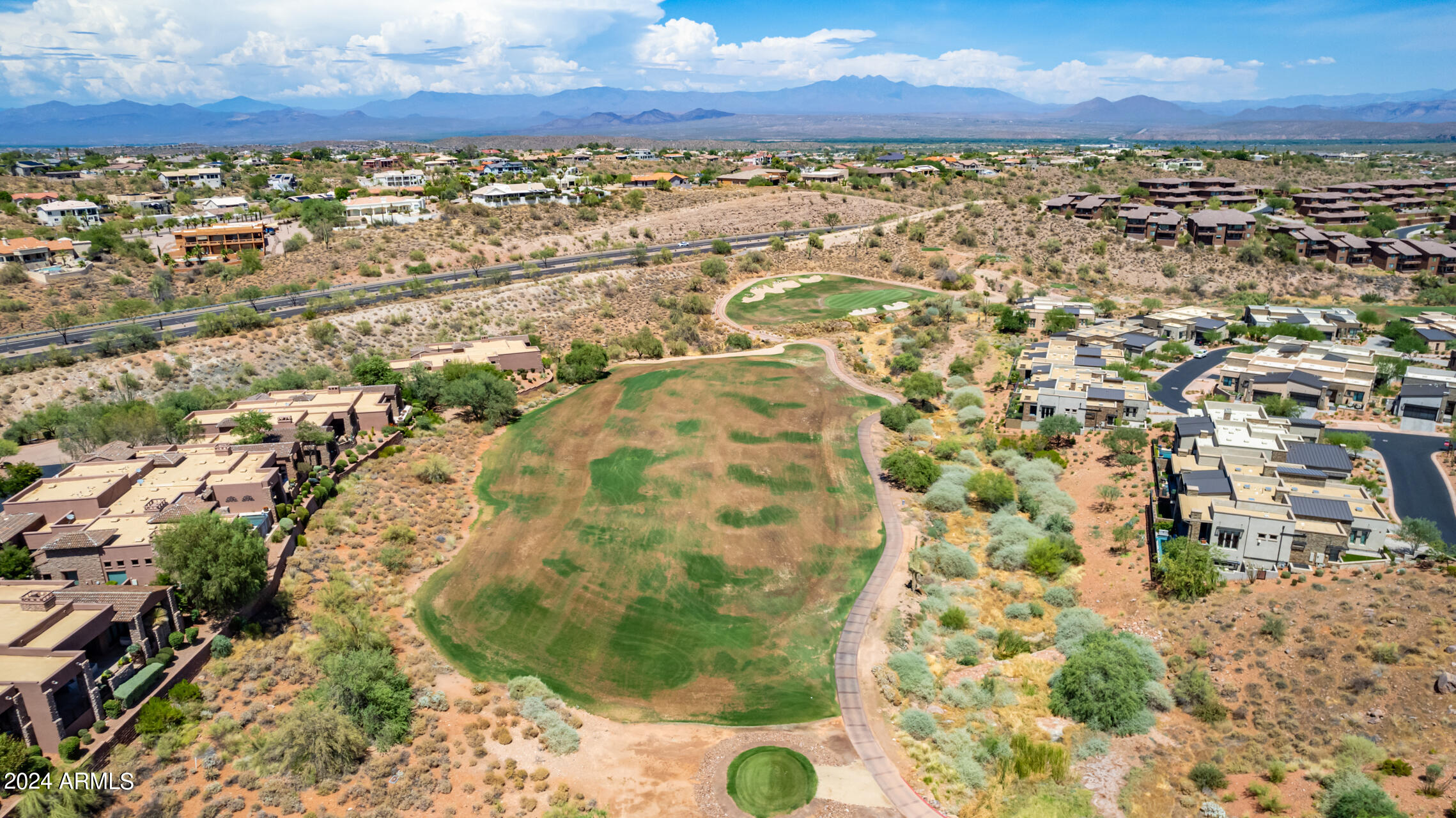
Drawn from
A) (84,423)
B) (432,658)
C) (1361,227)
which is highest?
(1361,227)

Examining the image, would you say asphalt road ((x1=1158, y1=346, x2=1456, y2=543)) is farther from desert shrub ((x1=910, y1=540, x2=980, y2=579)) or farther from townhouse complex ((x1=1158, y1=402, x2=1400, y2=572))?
desert shrub ((x1=910, y1=540, x2=980, y2=579))

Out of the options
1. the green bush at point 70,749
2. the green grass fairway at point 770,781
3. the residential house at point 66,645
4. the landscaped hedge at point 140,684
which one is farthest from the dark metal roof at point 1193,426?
the green bush at point 70,749

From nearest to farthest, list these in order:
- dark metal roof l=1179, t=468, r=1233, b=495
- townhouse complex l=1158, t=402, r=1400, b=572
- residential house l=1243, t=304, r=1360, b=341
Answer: townhouse complex l=1158, t=402, r=1400, b=572 < dark metal roof l=1179, t=468, r=1233, b=495 < residential house l=1243, t=304, r=1360, b=341

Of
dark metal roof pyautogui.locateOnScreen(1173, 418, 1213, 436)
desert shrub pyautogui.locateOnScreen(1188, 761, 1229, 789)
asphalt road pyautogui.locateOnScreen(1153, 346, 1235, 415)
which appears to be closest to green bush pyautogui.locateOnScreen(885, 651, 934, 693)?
desert shrub pyautogui.locateOnScreen(1188, 761, 1229, 789)

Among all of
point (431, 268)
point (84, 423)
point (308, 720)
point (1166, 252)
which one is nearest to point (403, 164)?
point (431, 268)

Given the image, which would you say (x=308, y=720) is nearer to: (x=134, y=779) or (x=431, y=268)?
(x=134, y=779)

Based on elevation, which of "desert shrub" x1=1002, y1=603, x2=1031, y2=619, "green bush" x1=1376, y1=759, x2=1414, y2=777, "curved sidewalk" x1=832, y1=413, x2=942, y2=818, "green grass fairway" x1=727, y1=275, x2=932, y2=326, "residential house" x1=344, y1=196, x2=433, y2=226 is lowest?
"curved sidewalk" x1=832, y1=413, x2=942, y2=818
